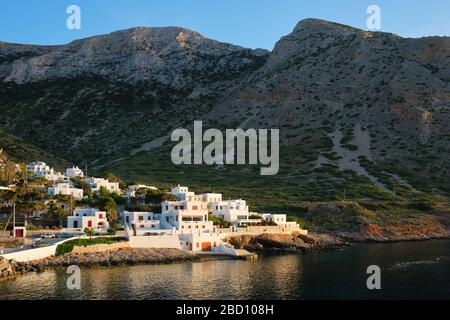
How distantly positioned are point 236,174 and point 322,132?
123 ft

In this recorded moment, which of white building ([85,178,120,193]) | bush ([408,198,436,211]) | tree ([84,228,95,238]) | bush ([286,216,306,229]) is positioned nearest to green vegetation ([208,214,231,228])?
bush ([286,216,306,229])

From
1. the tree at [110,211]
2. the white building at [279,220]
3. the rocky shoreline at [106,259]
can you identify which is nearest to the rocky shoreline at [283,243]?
the white building at [279,220]

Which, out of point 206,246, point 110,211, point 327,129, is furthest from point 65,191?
point 327,129

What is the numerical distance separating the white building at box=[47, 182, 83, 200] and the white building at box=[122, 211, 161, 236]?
15.2 meters

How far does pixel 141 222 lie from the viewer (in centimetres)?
7800

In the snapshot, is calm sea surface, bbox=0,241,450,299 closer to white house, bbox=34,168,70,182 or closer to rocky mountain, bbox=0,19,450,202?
rocky mountain, bbox=0,19,450,202

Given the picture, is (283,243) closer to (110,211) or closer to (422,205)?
(110,211)

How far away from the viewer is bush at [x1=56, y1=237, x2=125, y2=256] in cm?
6379

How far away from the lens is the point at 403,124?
16450 centimetres

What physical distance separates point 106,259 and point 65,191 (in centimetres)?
3239

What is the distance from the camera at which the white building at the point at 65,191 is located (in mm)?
92312
